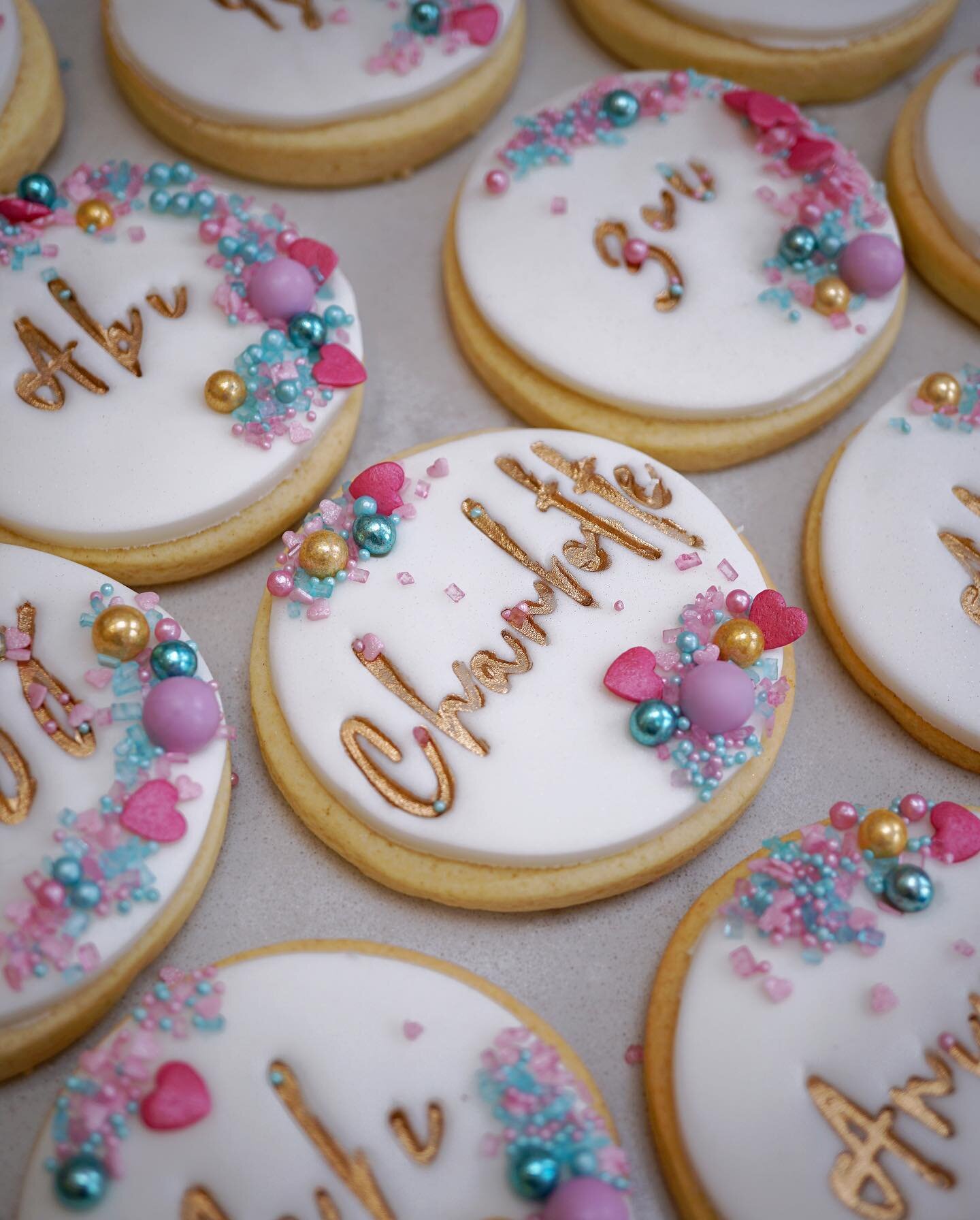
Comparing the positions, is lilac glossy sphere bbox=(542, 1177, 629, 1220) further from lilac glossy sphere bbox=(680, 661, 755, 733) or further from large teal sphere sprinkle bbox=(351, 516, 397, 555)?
large teal sphere sprinkle bbox=(351, 516, 397, 555)

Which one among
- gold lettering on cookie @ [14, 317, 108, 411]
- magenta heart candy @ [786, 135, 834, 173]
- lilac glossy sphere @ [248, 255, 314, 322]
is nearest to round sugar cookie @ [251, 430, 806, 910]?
lilac glossy sphere @ [248, 255, 314, 322]

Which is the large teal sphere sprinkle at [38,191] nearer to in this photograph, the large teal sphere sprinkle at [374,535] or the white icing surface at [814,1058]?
the large teal sphere sprinkle at [374,535]

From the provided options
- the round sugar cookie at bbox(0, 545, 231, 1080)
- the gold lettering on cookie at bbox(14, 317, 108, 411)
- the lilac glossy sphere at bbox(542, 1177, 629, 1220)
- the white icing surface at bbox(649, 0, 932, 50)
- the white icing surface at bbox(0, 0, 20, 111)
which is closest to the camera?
the lilac glossy sphere at bbox(542, 1177, 629, 1220)

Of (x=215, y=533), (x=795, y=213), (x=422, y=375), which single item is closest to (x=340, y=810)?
(x=215, y=533)

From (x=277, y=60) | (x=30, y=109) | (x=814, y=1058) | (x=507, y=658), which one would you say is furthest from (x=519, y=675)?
(x=30, y=109)

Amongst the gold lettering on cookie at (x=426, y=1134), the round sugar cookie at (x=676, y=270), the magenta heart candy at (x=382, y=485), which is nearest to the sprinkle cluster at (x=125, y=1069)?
the gold lettering on cookie at (x=426, y=1134)

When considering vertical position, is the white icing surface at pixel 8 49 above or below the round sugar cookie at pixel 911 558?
above

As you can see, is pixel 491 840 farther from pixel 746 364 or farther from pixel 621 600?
pixel 746 364

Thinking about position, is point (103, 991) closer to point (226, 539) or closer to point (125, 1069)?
point (125, 1069)
